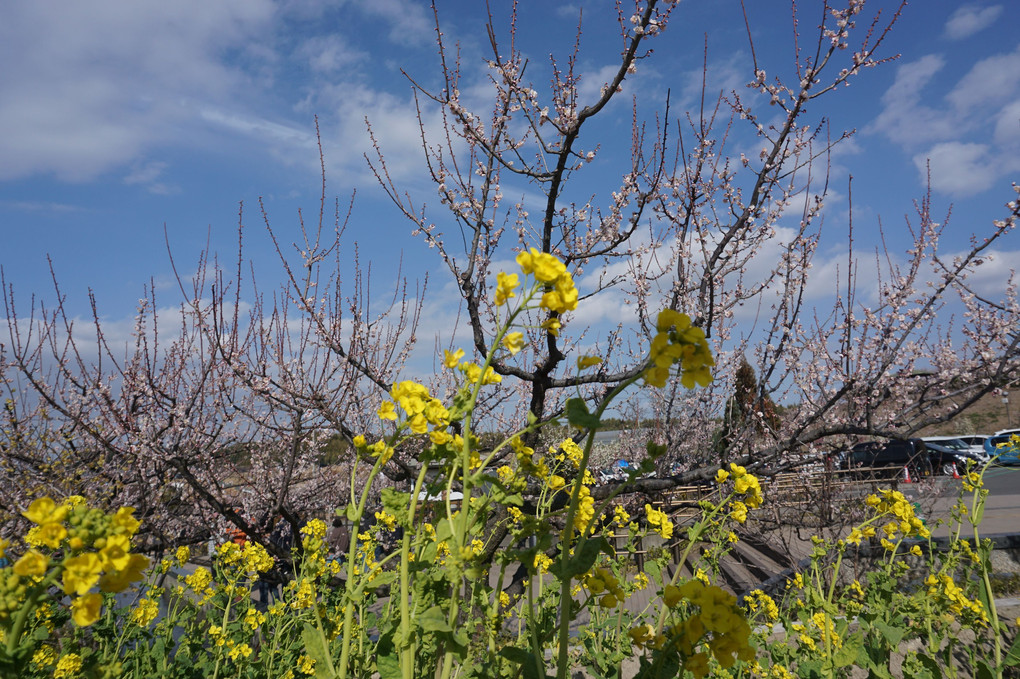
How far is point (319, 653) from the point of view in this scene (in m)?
1.31

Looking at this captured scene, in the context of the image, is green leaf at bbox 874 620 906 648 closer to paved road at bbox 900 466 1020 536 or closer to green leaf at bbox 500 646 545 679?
paved road at bbox 900 466 1020 536

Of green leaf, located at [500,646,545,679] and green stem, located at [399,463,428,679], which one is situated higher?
green stem, located at [399,463,428,679]

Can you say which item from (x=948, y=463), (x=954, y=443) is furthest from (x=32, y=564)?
(x=954, y=443)

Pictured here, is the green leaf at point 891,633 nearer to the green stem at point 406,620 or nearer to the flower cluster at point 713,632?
the flower cluster at point 713,632

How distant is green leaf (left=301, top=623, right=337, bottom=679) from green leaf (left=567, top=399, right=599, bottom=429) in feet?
2.74

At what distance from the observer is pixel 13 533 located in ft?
16.0

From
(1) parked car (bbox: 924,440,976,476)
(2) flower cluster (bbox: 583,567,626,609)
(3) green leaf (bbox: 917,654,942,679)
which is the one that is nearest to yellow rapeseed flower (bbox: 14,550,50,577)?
(2) flower cluster (bbox: 583,567,626,609)

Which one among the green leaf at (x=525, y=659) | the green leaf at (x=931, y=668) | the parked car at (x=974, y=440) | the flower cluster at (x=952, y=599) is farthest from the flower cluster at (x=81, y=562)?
the parked car at (x=974, y=440)

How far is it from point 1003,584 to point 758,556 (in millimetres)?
3205

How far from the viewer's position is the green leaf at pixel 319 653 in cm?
123

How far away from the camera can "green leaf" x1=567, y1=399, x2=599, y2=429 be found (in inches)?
36.4

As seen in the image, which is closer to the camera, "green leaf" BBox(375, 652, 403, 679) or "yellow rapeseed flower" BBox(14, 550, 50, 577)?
"yellow rapeseed flower" BBox(14, 550, 50, 577)

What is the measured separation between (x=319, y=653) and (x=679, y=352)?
3.79 ft

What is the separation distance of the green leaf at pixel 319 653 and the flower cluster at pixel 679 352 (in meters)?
1.02
